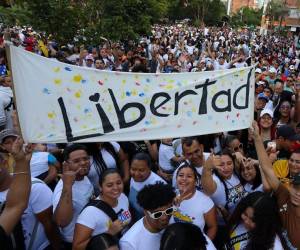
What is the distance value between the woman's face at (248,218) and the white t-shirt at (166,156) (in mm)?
1614

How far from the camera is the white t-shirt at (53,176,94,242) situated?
291 centimetres

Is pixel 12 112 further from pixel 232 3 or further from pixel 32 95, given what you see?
pixel 232 3

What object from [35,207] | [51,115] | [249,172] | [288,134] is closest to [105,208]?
[35,207]

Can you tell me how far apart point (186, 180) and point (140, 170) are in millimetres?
569

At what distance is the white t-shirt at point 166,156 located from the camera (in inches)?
169

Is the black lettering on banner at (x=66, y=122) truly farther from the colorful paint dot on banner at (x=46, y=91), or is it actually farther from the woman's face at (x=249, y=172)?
the woman's face at (x=249, y=172)

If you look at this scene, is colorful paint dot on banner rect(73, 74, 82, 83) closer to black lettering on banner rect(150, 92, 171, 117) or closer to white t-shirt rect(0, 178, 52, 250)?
black lettering on banner rect(150, 92, 171, 117)

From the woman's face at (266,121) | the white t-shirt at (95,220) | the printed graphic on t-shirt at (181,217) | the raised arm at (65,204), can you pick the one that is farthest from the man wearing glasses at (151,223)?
the woman's face at (266,121)

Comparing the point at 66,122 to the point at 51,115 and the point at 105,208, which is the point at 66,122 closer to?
the point at 51,115

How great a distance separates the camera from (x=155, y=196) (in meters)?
2.56

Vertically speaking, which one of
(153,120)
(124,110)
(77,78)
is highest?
(77,78)

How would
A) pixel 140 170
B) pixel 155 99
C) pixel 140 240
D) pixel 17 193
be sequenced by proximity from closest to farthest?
pixel 17 193 < pixel 140 240 < pixel 155 99 < pixel 140 170

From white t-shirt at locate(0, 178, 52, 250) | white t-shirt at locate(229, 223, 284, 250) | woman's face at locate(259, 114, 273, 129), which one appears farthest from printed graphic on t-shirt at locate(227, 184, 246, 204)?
woman's face at locate(259, 114, 273, 129)

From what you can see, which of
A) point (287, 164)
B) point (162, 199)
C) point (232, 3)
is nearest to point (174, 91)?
point (162, 199)
